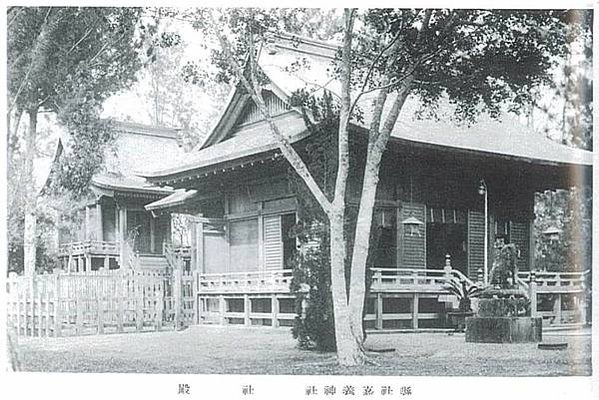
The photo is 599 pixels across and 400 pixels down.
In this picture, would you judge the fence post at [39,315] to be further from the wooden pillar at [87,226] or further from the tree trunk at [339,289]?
the tree trunk at [339,289]

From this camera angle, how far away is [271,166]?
5.70 metres

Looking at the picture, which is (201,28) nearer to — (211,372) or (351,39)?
(351,39)

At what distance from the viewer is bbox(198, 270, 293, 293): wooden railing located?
5.57m

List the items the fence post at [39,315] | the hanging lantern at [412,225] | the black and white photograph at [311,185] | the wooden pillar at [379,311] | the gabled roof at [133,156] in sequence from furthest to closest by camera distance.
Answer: the hanging lantern at [412,225]
the gabled roof at [133,156]
the wooden pillar at [379,311]
the fence post at [39,315]
the black and white photograph at [311,185]

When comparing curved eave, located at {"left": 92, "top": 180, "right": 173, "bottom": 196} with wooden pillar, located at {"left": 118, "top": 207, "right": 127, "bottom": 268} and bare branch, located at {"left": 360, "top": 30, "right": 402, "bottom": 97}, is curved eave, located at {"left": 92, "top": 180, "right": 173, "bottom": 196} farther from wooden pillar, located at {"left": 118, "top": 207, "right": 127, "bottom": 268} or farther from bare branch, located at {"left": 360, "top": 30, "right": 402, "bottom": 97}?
bare branch, located at {"left": 360, "top": 30, "right": 402, "bottom": 97}

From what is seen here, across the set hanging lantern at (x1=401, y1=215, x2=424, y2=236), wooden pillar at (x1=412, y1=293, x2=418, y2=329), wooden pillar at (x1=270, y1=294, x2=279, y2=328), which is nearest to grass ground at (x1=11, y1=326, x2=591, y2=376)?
wooden pillar at (x1=270, y1=294, x2=279, y2=328)

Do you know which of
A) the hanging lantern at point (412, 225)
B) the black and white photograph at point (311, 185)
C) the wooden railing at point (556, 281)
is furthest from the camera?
the hanging lantern at point (412, 225)

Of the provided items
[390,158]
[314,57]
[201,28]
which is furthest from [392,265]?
[201,28]

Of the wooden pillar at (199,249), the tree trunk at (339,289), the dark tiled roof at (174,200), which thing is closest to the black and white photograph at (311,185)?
the tree trunk at (339,289)

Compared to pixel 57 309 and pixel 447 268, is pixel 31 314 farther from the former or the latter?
pixel 447 268

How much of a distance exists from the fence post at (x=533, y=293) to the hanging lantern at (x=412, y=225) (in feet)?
2.65

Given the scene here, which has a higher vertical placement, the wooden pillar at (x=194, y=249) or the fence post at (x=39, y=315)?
the wooden pillar at (x=194, y=249)

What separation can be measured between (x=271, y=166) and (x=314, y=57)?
3.38ft

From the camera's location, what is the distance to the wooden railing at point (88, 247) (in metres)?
5.07
